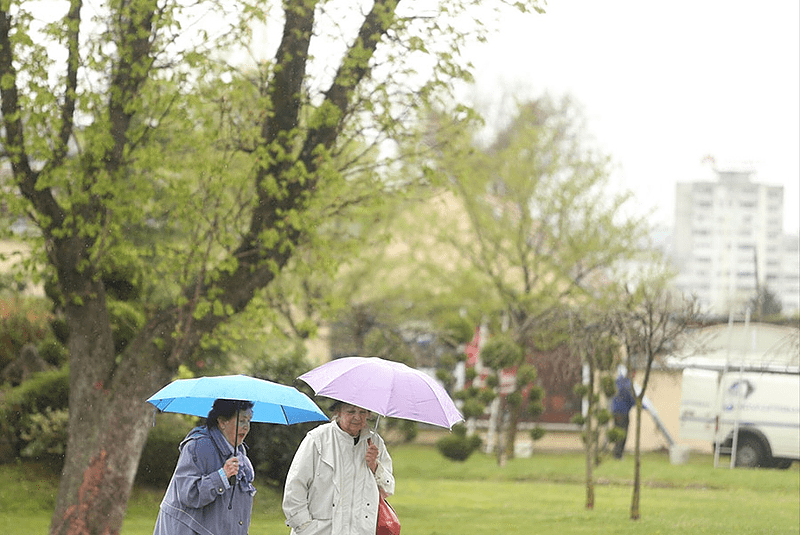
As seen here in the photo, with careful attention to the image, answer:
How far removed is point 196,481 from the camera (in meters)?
5.86

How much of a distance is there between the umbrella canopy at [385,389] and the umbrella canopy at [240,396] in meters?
0.18

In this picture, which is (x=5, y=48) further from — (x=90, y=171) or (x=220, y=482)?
(x=220, y=482)

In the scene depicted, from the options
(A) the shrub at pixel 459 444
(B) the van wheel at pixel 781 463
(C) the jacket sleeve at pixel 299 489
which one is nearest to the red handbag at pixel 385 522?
(C) the jacket sleeve at pixel 299 489

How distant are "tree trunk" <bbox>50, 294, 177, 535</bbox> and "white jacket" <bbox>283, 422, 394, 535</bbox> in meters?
6.50

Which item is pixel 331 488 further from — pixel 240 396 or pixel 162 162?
pixel 162 162

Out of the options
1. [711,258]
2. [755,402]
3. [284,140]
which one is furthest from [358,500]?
[711,258]

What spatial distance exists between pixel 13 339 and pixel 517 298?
43.6 feet

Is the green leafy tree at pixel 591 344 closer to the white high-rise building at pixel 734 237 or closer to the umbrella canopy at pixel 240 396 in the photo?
the umbrella canopy at pixel 240 396

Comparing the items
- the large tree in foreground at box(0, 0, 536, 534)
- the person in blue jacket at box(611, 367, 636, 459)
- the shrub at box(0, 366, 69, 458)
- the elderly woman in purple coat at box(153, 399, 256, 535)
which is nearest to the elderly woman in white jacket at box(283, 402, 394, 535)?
the elderly woman in purple coat at box(153, 399, 256, 535)

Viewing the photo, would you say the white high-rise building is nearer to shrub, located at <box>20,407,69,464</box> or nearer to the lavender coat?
shrub, located at <box>20,407,69,464</box>

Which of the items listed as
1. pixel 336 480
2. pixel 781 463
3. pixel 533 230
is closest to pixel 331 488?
pixel 336 480

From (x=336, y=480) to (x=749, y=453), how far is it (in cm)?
2192

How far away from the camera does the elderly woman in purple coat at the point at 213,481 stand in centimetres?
586

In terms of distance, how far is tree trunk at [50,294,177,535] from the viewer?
1197cm
